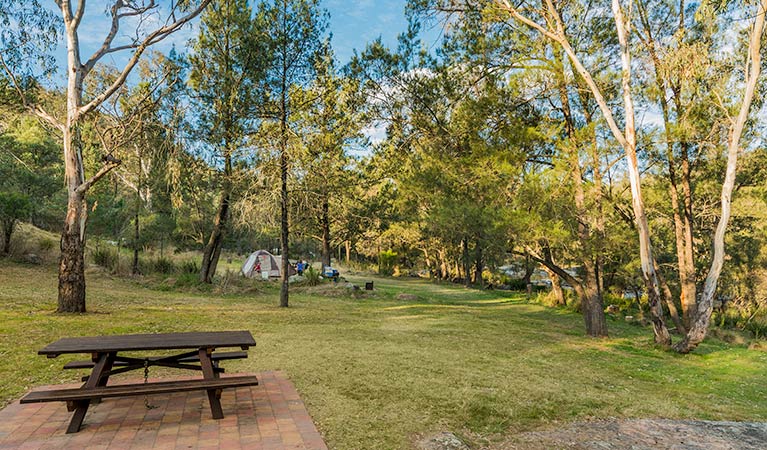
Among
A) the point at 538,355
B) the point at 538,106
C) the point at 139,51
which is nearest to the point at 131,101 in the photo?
the point at 139,51

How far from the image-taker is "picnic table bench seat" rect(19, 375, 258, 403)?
11.1 feet

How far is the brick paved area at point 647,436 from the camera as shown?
3.86 metres

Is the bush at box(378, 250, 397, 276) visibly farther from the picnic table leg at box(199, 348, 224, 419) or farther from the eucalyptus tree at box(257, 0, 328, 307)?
the picnic table leg at box(199, 348, 224, 419)

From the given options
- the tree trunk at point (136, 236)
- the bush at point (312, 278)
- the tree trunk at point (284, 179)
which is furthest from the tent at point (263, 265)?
the tree trunk at point (284, 179)

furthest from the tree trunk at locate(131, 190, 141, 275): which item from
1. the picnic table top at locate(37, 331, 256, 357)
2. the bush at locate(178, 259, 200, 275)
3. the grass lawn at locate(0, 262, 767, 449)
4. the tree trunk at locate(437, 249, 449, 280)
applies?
the tree trunk at locate(437, 249, 449, 280)

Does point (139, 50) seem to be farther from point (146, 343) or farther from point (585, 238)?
point (585, 238)

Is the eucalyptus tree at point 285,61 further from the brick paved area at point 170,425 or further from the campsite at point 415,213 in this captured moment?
the brick paved area at point 170,425

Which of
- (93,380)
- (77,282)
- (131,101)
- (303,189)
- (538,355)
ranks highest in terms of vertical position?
(131,101)

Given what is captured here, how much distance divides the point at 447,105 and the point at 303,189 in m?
4.71

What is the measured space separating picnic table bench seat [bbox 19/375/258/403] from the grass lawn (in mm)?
898

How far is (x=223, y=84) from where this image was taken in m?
15.2

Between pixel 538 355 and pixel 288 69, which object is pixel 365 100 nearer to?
pixel 288 69

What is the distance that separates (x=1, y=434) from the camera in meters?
3.46

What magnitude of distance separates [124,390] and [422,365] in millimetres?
3893
